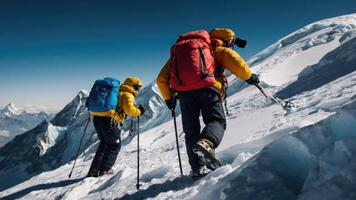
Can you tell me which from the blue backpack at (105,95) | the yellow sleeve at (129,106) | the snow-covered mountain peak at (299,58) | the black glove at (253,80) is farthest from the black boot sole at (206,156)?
the snow-covered mountain peak at (299,58)

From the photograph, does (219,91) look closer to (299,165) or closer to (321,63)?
(299,165)

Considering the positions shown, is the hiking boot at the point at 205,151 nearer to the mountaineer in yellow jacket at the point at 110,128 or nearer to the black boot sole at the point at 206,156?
the black boot sole at the point at 206,156

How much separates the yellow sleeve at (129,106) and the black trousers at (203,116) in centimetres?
277

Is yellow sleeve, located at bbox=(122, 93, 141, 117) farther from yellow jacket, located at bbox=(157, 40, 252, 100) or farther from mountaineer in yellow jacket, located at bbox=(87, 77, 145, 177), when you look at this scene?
yellow jacket, located at bbox=(157, 40, 252, 100)

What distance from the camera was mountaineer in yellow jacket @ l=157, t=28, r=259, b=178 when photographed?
4941 mm

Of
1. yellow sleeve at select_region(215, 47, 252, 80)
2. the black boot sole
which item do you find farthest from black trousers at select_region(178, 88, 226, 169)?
yellow sleeve at select_region(215, 47, 252, 80)

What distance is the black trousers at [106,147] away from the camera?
8500 mm

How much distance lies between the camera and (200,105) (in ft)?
17.6

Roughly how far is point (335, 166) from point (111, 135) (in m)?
6.40

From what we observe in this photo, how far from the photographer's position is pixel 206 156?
470 centimetres

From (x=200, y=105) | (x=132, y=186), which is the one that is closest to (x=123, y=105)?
(x=132, y=186)

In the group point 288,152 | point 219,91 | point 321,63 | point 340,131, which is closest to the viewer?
point 340,131

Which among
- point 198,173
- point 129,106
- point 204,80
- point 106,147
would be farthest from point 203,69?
point 106,147

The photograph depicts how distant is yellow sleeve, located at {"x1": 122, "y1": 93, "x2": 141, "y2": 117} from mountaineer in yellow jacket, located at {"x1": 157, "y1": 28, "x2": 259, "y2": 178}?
271 centimetres
